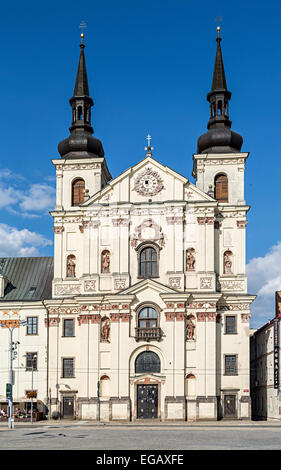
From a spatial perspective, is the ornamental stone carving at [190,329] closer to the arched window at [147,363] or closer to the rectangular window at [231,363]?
the arched window at [147,363]

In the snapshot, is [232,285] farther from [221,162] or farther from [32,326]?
[32,326]

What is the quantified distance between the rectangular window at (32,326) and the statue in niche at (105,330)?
304 inches

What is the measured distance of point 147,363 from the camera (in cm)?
6069

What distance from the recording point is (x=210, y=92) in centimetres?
6781

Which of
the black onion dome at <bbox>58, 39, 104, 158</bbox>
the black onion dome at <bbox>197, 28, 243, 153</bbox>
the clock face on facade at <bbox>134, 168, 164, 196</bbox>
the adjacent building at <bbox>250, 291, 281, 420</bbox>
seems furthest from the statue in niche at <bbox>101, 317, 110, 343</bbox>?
the black onion dome at <bbox>197, 28, 243, 153</bbox>

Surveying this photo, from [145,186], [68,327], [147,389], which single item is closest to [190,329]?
[147,389]

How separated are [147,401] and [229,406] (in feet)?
23.1

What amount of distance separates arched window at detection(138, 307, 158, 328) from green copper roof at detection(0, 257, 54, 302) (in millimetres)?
10947

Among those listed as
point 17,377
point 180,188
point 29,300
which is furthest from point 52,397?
point 180,188

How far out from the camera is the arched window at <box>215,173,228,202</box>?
6506cm

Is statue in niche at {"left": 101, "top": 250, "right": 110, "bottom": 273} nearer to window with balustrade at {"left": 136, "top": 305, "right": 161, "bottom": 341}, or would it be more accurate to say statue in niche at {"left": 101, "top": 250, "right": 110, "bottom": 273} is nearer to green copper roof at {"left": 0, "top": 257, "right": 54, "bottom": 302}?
window with balustrade at {"left": 136, "top": 305, "right": 161, "bottom": 341}

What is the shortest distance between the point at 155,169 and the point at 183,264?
9.14 metres

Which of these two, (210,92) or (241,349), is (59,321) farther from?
(210,92)
